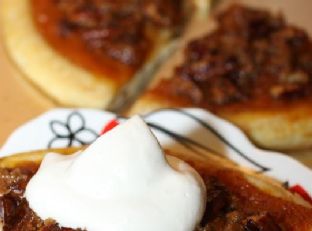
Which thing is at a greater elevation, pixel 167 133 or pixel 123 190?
pixel 123 190

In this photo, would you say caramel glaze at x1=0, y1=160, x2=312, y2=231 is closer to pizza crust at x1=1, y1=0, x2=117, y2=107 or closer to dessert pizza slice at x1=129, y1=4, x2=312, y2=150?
dessert pizza slice at x1=129, y1=4, x2=312, y2=150

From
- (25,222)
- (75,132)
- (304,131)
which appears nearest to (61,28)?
(75,132)

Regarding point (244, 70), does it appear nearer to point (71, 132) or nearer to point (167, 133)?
point (167, 133)

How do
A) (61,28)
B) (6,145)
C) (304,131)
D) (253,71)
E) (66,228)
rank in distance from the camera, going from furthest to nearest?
1. (61,28)
2. (253,71)
3. (304,131)
4. (6,145)
5. (66,228)

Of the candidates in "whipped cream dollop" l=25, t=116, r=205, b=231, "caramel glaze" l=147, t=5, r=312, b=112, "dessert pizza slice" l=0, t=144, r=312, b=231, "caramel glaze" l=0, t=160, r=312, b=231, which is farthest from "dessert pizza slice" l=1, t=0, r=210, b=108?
"whipped cream dollop" l=25, t=116, r=205, b=231

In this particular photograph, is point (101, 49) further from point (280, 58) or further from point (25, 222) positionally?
point (25, 222)

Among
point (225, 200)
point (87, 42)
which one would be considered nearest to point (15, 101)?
point (87, 42)

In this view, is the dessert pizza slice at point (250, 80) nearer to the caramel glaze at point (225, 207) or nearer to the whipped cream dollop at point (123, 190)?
the caramel glaze at point (225, 207)
